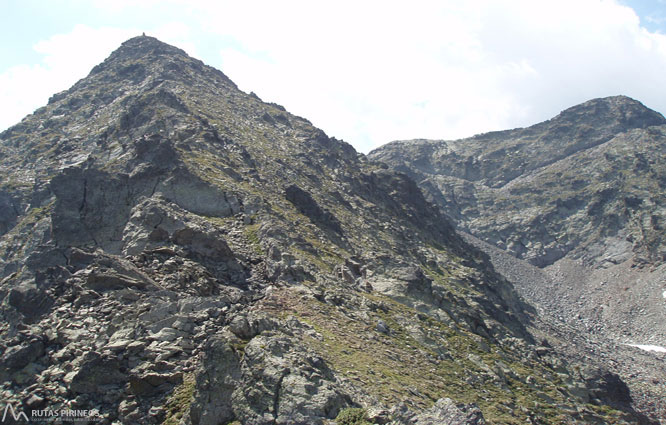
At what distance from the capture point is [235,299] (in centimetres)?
2403

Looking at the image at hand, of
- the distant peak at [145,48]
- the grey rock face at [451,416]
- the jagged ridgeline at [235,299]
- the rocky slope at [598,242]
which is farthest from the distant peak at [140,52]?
the grey rock face at [451,416]

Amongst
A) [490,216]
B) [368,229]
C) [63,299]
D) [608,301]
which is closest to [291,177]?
[368,229]

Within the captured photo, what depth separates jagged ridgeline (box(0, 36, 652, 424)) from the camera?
16812 mm

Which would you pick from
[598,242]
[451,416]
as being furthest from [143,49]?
[598,242]

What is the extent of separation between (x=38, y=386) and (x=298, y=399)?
9.29 m

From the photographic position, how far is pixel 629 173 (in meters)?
176

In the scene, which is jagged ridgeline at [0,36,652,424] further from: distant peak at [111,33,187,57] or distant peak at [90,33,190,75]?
distant peak at [111,33,187,57]

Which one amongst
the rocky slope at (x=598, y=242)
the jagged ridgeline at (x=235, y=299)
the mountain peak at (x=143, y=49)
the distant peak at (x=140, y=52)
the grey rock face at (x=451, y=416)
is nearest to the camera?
the grey rock face at (x=451, y=416)

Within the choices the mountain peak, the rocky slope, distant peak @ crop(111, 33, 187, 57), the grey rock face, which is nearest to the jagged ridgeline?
the grey rock face

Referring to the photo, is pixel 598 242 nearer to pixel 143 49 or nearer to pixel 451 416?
pixel 143 49

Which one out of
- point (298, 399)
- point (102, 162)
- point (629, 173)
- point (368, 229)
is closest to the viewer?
point (298, 399)

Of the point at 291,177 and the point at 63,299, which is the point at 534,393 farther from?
the point at 291,177

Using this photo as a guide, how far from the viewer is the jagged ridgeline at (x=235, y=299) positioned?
1681 centimetres

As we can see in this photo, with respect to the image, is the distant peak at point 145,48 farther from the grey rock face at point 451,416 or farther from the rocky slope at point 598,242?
the grey rock face at point 451,416
